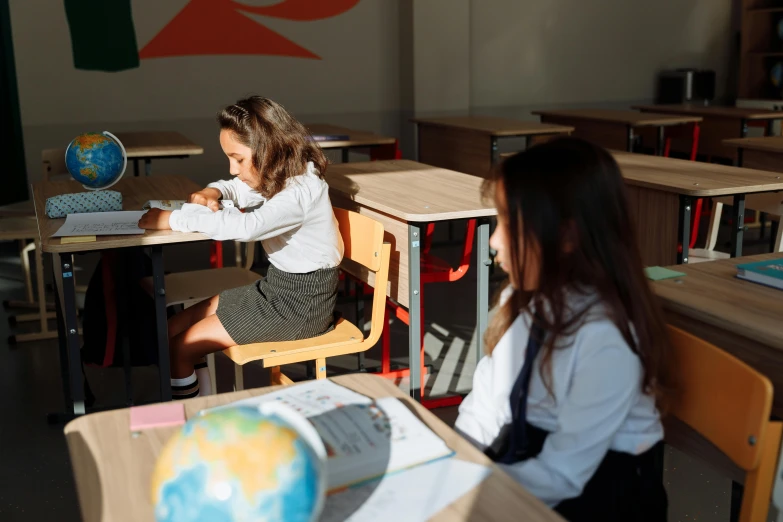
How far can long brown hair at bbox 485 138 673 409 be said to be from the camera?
1.18 metres

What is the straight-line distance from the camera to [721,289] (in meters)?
1.69

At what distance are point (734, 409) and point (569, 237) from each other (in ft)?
1.10

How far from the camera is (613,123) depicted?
5.61 metres

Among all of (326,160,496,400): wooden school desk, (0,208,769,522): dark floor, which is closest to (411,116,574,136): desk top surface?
(0,208,769,522): dark floor

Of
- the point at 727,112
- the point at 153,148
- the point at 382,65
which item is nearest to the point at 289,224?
the point at 153,148

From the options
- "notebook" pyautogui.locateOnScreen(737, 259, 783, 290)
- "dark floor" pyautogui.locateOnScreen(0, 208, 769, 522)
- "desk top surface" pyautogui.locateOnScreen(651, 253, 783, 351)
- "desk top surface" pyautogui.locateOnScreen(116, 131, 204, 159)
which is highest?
"desk top surface" pyautogui.locateOnScreen(116, 131, 204, 159)

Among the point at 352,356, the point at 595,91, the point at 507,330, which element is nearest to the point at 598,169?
the point at 507,330

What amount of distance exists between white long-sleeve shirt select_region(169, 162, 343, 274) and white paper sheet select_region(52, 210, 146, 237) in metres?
0.15

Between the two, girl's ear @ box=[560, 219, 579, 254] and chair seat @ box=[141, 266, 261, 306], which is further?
chair seat @ box=[141, 266, 261, 306]

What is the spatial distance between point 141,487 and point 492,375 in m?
0.55

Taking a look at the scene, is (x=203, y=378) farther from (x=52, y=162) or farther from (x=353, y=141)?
(x=353, y=141)

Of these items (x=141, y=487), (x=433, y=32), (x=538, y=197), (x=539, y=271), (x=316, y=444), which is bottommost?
(x=141, y=487)

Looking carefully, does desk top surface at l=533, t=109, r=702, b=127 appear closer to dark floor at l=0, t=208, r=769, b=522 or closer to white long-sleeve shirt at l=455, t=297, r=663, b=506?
dark floor at l=0, t=208, r=769, b=522

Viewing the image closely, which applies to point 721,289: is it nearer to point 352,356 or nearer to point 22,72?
point 352,356
